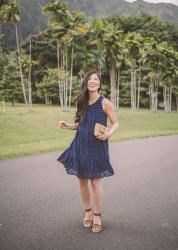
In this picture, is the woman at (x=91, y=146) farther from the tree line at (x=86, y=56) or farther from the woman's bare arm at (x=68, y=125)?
the tree line at (x=86, y=56)

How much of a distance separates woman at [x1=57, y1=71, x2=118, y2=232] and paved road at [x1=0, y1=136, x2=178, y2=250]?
1.53 ft

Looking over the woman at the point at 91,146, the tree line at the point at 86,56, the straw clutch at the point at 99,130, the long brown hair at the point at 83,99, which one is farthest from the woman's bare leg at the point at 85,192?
the tree line at the point at 86,56

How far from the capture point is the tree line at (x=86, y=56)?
145 ft

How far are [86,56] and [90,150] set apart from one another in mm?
45337

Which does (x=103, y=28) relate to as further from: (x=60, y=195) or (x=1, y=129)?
(x=60, y=195)

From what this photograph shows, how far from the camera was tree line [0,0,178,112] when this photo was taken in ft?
145

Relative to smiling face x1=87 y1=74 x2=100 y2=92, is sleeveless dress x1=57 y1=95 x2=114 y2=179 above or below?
below

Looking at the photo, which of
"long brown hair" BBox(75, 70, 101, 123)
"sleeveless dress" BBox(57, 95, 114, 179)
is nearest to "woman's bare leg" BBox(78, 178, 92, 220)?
"sleeveless dress" BBox(57, 95, 114, 179)

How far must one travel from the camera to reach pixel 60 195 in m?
7.07

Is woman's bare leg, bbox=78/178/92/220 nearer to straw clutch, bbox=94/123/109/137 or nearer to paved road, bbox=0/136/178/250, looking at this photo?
paved road, bbox=0/136/178/250

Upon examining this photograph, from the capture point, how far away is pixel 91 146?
17.3 feet

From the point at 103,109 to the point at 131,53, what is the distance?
180 feet

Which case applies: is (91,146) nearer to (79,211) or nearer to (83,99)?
(83,99)

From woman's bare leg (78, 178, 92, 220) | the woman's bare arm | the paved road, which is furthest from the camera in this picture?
the woman's bare arm
